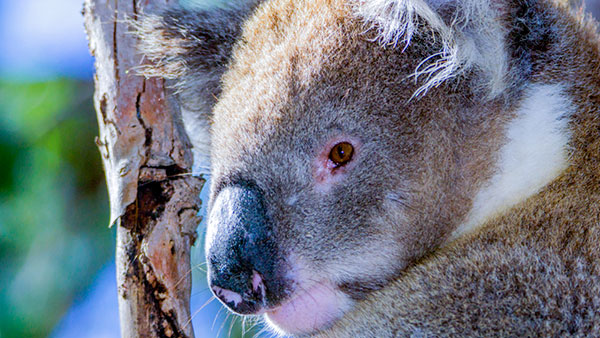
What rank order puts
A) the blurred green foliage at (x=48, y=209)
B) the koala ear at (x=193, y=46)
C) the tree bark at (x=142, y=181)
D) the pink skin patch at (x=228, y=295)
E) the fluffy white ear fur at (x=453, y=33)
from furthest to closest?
the blurred green foliage at (x=48, y=209) < the koala ear at (x=193, y=46) < the tree bark at (x=142, y=181) < the pink skin patch at (x=228, y=295) < the fluffy white ear fur at (x=453, y=33)

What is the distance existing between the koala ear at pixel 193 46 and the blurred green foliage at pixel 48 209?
156 cm

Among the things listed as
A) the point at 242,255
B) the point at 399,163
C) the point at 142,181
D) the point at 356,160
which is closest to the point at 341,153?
the point at 356,160

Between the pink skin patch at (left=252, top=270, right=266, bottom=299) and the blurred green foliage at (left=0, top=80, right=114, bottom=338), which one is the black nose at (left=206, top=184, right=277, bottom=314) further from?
the blurred green foliage at (left=0, top=80, right=114, bottom=338)

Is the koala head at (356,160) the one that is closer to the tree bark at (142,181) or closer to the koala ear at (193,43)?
the tree bark at (142,181)

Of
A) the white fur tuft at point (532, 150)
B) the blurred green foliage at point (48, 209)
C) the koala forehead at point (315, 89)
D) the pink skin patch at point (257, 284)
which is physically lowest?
the white fur tuft at point (532, 150)

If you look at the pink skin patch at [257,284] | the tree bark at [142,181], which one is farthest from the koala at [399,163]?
the tree bark at [142,181]

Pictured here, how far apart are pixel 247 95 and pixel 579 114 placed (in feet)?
4.13

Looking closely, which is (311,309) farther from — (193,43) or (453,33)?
(193,43)

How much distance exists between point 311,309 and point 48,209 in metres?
2.62

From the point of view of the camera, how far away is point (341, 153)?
2.16 meters

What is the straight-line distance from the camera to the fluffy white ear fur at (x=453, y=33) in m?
2.01

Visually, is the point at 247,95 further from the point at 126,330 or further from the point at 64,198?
the point at 64,198

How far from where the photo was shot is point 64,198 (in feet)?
13.7

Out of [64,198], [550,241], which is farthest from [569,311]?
[64,198]
